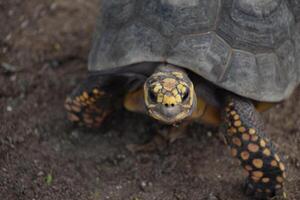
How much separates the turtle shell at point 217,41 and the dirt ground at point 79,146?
71cm

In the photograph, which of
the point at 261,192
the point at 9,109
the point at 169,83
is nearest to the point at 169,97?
the point at 169,83

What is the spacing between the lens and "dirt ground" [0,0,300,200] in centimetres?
391

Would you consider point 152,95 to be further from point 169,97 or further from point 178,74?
point 178,74

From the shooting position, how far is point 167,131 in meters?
4.36

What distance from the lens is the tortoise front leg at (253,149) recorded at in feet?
11.8

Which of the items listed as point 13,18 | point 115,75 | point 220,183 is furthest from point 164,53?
point 13,18

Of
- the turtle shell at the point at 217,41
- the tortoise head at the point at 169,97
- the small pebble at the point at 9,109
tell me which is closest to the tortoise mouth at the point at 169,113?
the tortoise head at the point at 169,97

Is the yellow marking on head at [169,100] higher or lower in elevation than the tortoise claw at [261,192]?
higher

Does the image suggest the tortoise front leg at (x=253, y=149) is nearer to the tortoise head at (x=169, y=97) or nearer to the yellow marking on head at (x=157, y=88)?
the tortoise head at (x=169, y=97)

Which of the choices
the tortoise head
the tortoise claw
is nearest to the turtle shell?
the tortoise head

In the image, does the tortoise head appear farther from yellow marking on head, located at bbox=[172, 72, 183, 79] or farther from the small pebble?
the small pebble

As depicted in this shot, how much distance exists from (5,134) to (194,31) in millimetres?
1816

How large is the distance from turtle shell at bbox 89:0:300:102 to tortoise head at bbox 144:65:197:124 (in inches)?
13.3

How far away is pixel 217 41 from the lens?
147 inches
